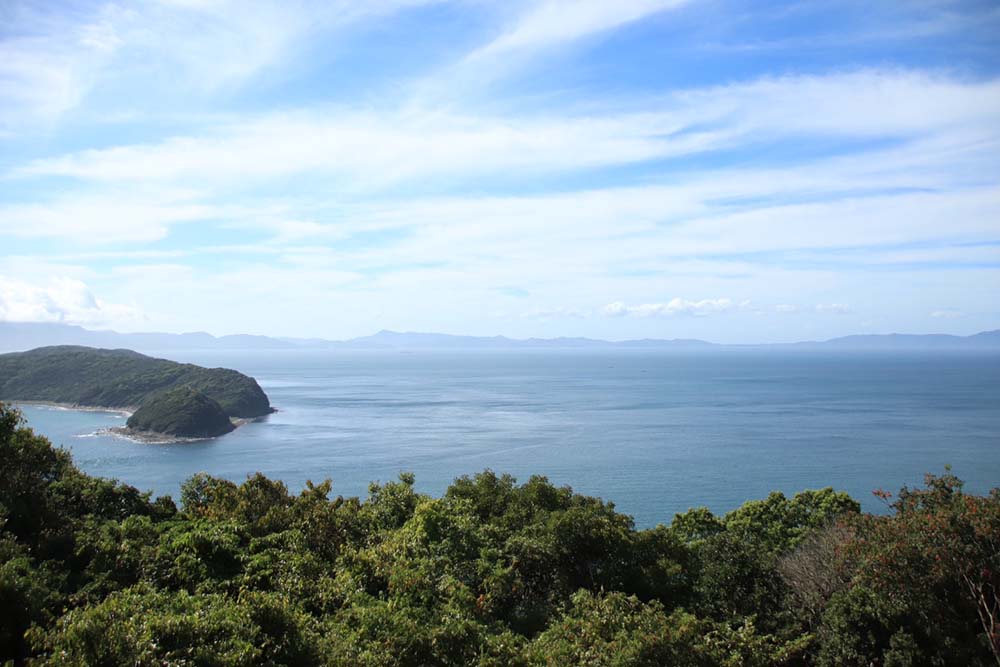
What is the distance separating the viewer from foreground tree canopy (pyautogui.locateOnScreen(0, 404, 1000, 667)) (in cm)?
861

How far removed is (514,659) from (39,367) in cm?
12631

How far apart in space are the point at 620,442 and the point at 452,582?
176 ft

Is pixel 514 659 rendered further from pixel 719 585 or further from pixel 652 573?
pixel 719 585

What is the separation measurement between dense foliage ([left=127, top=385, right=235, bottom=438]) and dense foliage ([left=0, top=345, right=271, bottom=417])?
7497 mm

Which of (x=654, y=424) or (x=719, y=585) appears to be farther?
(x=654, y=424)

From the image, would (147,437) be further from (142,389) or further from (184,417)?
(142,389)

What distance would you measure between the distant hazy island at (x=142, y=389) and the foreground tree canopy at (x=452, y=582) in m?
64.1

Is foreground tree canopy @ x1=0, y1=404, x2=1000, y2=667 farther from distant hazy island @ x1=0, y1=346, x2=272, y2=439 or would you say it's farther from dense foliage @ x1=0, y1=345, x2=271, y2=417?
dense foliage @ x1=0, y1=345, x2=271, y2=417

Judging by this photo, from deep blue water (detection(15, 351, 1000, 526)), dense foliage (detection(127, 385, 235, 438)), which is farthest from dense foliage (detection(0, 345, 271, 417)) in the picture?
dense foliage (detection(127, 385, 235, 438))

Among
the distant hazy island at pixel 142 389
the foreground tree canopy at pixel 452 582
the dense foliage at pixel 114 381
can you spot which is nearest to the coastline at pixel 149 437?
the distant hazy island at pixel 142 389

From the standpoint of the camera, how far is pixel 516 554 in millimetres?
14516

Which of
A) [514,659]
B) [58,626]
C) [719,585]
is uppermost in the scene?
[58,626]

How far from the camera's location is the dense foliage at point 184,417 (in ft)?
245

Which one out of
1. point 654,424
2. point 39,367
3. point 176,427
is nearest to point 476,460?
point 654,424
